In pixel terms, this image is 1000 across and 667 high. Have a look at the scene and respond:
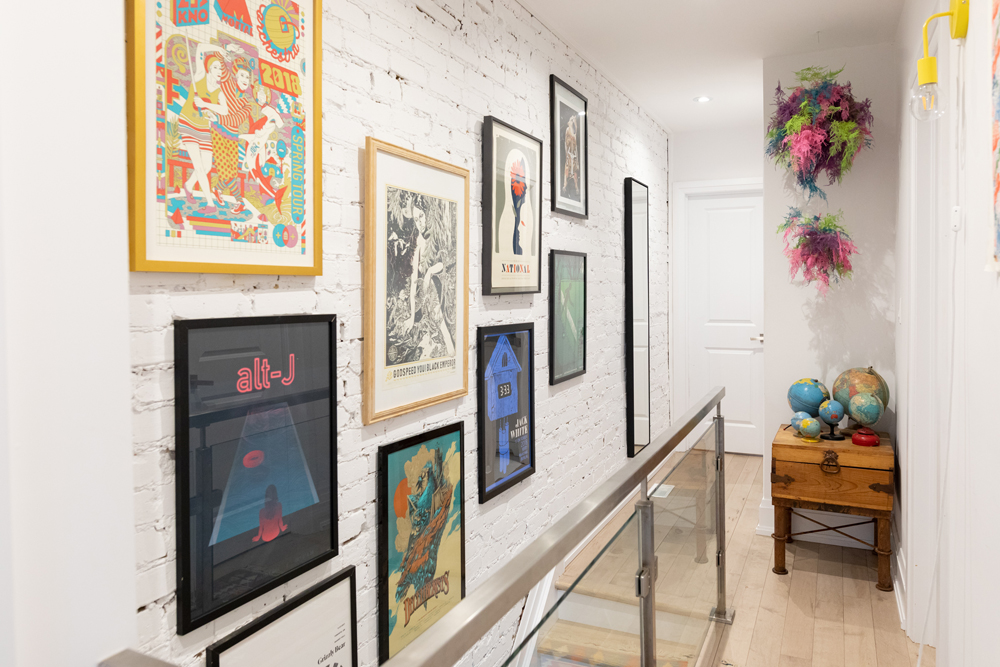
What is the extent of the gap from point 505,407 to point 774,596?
1.38 m

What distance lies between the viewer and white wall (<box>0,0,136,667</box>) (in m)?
0.79

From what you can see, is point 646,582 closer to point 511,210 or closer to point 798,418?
point 511,210

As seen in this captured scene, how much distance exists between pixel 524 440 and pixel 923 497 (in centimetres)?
140

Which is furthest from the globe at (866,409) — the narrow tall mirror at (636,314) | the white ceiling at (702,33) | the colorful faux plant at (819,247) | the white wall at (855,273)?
the white ceiling at (702,33)

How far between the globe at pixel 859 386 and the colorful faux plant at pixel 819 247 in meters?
0.42

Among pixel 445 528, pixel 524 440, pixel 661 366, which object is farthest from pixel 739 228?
pixel 445 528

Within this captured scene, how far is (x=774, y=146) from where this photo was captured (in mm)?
3203

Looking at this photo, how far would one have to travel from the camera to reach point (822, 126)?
120 inches

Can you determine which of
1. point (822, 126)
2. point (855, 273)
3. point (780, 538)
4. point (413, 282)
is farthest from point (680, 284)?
point (413, 282)

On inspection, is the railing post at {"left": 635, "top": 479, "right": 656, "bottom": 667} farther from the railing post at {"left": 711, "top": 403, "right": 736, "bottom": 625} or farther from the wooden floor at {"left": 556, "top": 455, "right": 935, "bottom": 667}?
the railing post at {"left": 711, "top": 403, "right": 736, "bottom": 625}

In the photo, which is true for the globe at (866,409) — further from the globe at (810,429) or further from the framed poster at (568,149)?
the framed poster at (568,149)

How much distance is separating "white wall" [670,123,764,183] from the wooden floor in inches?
108

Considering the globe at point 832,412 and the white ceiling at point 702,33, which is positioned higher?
the white ceiling at point 702,33

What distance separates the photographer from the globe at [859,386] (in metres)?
2.94
